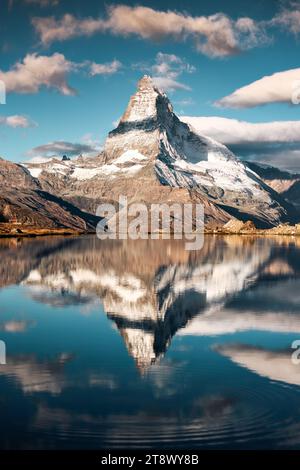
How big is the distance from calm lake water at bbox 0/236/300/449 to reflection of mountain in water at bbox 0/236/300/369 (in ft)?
1.16

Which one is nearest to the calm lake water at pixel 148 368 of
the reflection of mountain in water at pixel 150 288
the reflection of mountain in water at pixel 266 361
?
the reflection of mountain in water at pixel 266 361

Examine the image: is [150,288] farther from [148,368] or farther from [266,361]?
[148,368]

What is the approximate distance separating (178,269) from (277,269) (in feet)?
98.0

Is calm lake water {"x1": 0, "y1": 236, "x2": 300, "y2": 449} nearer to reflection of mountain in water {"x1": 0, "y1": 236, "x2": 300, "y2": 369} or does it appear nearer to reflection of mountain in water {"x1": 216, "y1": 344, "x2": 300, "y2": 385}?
reflection of mountain in water {"x1": 216, "y1": 344, "x2": 300, "y2": 385}

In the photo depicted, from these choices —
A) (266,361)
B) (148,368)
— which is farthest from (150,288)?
(148,368)

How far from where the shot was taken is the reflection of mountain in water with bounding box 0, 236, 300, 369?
67969mm

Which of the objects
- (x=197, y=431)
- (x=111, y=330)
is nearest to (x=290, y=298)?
(x=111, y=330)

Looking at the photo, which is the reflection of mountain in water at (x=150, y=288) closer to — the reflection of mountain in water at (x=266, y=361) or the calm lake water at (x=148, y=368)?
the calm lake water at (x=148, y=368)

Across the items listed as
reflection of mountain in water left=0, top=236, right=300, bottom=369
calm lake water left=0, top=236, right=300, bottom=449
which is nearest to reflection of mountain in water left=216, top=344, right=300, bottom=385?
calm lake water left=0, top=236, right=300, bottom=449

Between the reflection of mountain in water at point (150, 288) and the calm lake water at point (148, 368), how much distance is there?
35 centimetres

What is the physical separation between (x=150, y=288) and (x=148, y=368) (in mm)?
57331
